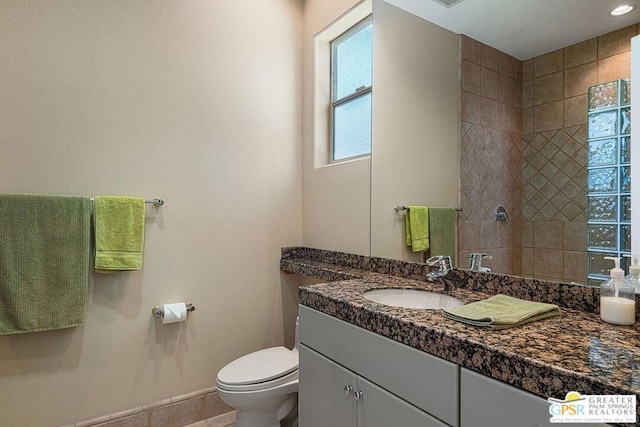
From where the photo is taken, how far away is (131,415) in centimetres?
177

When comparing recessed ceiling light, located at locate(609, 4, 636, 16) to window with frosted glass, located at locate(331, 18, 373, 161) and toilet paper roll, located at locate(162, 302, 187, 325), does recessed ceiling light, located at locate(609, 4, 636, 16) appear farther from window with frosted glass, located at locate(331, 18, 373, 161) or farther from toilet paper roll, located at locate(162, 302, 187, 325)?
toilet paper roll, located at locate(162, 302, 187, 325)

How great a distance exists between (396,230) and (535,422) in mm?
1145

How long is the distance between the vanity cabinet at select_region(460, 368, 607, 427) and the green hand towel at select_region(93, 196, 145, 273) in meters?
1.53

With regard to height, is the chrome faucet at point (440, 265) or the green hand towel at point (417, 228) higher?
the green hand towel at point (417, 228)

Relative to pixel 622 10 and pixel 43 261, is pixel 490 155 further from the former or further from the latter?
pixel 43 261

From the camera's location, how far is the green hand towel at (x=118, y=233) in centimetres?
162

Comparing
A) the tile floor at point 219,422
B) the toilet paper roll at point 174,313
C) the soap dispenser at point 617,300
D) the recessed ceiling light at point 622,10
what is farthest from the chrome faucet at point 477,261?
the tile floor at point 219,422

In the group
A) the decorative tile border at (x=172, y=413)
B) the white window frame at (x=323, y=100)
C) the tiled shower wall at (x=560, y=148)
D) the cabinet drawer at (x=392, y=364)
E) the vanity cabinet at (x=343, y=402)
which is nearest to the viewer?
the cabinet drawer at (x=392, y=364)

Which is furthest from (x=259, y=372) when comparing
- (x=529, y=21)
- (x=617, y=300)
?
(x=529, y=21)

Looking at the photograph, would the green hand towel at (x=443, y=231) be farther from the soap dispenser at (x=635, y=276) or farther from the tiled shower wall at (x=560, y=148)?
the soap dispenser at (x=635, y=276)

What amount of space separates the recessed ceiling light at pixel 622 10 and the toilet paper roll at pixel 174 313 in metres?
2.17

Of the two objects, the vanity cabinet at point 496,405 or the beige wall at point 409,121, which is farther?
the beige wall at point 409,121

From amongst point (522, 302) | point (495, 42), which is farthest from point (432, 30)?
point (522, 302)

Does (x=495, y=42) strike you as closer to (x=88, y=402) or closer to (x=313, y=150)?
(x=313, y=150)
